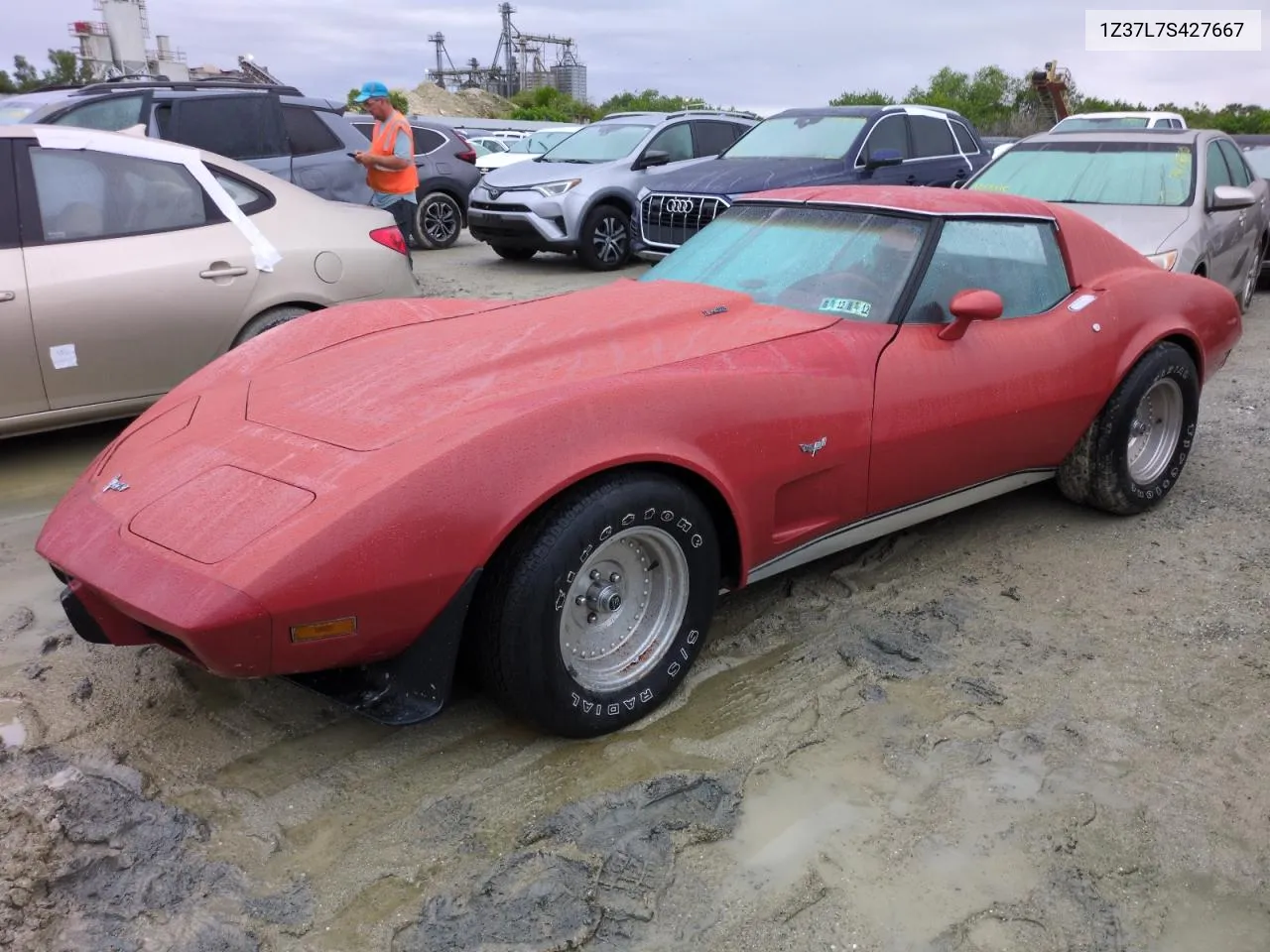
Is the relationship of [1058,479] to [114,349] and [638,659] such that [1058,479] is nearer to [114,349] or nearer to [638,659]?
[638,659]

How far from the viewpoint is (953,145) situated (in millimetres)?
10805

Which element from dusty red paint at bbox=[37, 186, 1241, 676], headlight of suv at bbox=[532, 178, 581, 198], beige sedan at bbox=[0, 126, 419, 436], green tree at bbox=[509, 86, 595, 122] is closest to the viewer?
dusty red paint at bbox=[37, 186, 1241, 676]

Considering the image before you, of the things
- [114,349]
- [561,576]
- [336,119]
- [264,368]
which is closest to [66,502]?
[264,368]

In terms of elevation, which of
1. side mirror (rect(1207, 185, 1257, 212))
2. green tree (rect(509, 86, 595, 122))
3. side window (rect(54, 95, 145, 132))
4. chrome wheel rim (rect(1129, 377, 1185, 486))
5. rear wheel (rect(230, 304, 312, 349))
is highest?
green tree (rect(509, 86, 595, 122))

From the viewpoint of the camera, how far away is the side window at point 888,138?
31.7ft

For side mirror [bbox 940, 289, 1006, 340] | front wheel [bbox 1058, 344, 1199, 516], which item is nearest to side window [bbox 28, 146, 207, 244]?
side mirror [bbox 940, 289, 1006, 340]

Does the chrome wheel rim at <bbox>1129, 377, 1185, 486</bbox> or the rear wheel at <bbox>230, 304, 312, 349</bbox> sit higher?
the rear wheel at <bbox>230, 304, 312, 349</bbox>

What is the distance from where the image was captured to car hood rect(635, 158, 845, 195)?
9070 mm

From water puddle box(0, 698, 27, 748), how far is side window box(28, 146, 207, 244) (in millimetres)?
2499

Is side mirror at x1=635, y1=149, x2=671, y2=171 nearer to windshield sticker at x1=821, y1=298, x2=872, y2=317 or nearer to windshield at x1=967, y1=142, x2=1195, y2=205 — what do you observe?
A: windshield at x1=967, y1=142, x2=1195, y2=205

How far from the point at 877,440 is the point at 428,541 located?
1.56m

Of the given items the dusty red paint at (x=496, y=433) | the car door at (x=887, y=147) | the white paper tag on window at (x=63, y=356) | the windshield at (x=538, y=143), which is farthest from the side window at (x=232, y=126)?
the windshield at (x=538, y=143)

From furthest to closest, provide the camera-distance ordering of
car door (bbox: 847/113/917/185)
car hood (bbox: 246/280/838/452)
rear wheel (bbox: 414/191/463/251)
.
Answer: rear wheel (bbox: 414/191/463/251)
car door (bbox: 847/113/917/185)
car hood (bbox: 246/280/838/452)

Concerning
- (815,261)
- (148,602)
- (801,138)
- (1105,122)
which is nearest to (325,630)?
(148,602)
